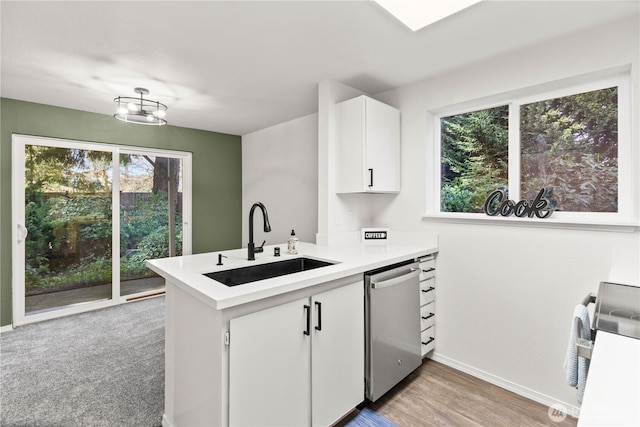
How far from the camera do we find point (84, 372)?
2293mm

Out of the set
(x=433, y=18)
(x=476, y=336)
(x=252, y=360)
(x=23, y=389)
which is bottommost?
(x=23, y=389)

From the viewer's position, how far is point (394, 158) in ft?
8.75

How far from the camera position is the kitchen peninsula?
1.24 m

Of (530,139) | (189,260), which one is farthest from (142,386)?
(530,139)

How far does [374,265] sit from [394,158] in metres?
1.17

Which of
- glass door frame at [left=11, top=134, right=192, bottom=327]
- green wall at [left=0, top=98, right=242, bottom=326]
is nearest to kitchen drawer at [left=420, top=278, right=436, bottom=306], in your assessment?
green wall at [left=0, top=98, right=242, bottom=326]

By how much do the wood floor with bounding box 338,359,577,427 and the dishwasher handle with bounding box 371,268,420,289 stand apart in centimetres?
78

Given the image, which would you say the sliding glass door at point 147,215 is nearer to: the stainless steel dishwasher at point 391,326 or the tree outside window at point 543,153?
the stainless steel dishwasher at point 391,326

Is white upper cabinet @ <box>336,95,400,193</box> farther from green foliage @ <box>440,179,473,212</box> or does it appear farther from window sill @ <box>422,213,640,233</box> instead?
window sill @ <box>422,213,640,233</box>

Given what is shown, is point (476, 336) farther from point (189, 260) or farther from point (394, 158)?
point (189, 260)

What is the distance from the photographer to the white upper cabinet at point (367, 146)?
2420mm

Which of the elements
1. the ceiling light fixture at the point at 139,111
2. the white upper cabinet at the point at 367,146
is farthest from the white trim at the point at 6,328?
the white upper cabinet at the point at 367,146

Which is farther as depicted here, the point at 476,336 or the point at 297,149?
the point at 297,149

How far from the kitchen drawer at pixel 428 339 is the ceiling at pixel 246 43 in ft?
6.89
